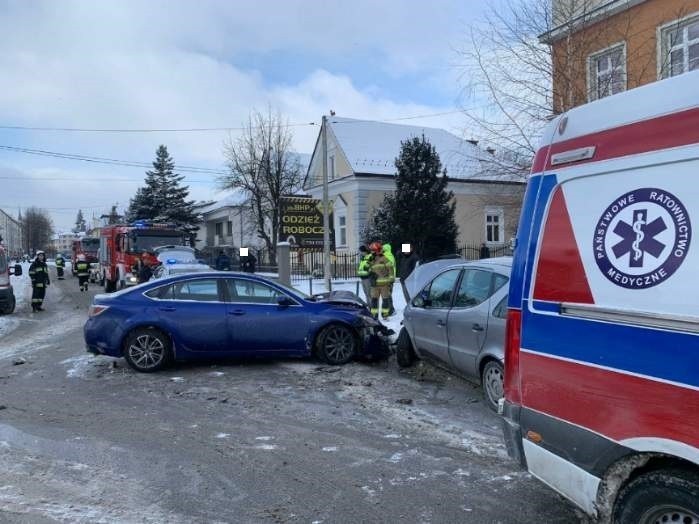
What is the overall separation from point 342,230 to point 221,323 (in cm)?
2549

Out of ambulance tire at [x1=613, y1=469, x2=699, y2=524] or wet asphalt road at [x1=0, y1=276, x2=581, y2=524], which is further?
wet asphalt road at [x1=0, y1=276, x2=581, y2=524]

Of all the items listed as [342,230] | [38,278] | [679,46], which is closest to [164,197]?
[342,230]

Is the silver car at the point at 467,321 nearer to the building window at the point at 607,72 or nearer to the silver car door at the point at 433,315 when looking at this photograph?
the silver car door at the point at 433,315

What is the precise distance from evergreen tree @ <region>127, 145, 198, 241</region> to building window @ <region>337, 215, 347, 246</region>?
23.2 meters

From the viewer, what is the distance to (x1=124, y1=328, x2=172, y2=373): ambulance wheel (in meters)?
8.52

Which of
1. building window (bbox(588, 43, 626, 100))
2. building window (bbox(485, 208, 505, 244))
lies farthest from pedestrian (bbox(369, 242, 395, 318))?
building window (bbox(485, 208, 505, 244))

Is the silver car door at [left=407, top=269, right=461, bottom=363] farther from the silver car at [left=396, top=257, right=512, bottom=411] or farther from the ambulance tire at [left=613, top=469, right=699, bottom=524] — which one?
the ambulance tire at [left=613, top=469, right=699, bottom=524]

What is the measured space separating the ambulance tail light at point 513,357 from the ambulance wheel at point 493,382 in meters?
2.62

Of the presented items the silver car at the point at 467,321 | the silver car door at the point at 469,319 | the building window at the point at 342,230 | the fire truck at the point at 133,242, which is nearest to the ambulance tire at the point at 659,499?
the silver car at the point at 467,321

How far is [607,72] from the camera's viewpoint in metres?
13.1

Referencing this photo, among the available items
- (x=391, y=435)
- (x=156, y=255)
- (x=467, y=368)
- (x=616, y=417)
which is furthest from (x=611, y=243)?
(x=156, y=255)

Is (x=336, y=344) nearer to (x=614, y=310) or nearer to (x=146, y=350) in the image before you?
(x=146, y=350)

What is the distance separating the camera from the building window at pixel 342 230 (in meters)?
33.7

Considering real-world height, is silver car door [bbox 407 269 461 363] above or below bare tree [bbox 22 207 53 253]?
below
